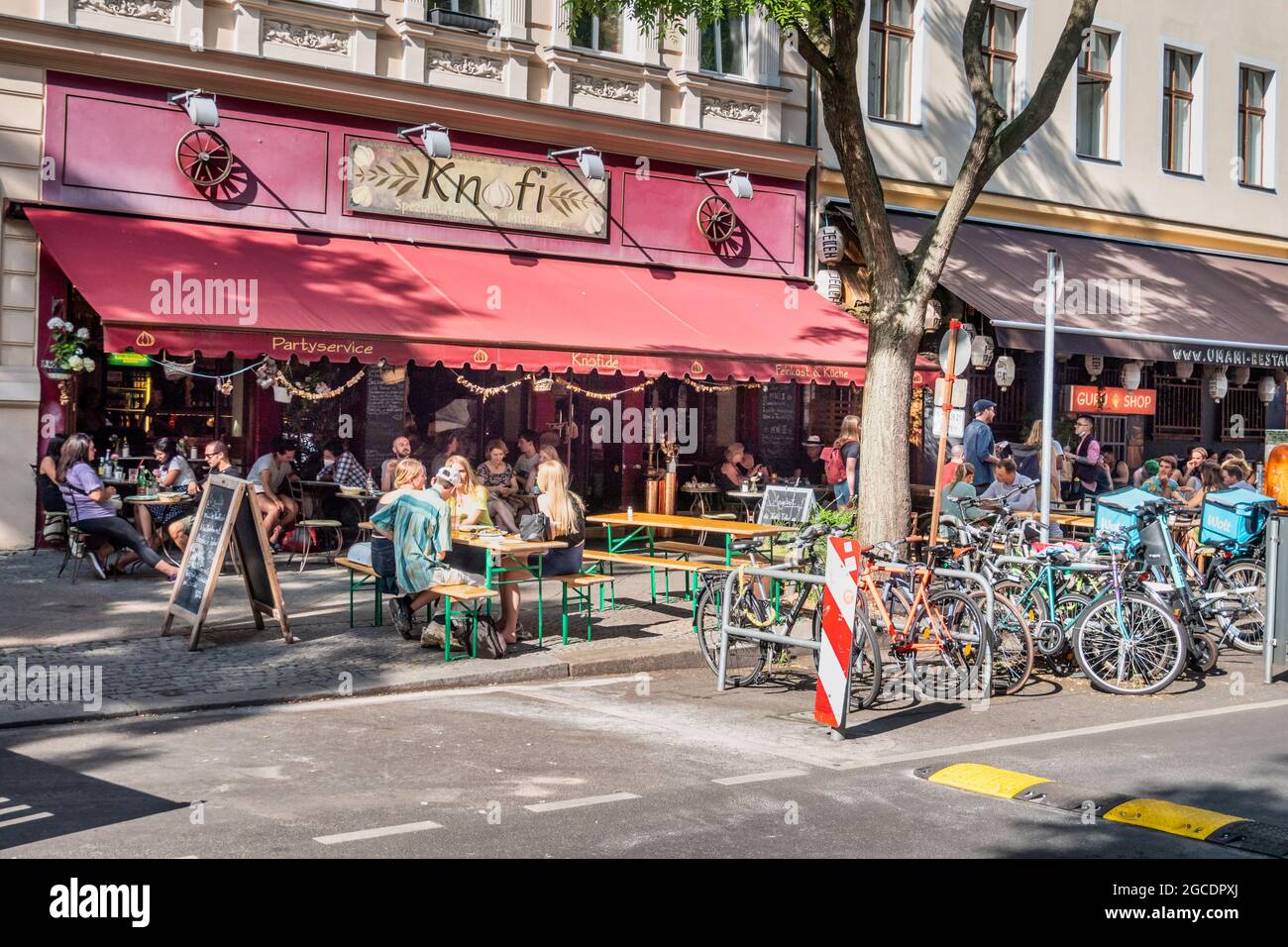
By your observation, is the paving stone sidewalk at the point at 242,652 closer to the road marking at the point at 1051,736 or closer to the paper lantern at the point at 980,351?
the road marking at the point at 1051,736

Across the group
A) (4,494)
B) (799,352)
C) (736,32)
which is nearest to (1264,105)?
(736,32)

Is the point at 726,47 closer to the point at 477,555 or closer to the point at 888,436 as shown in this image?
the point at 888,436

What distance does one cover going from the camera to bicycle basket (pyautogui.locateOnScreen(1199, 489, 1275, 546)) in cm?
1289

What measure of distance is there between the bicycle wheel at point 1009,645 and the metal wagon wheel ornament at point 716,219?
10132mm

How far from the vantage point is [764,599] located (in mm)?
10766

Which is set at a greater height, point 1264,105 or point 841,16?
point 1264,105

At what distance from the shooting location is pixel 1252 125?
26.8m

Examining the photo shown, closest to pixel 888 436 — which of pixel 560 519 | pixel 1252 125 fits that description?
pixel 560 519

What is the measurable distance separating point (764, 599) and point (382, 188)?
8.54 m

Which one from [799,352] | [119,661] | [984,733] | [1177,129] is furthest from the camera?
[1177,129]

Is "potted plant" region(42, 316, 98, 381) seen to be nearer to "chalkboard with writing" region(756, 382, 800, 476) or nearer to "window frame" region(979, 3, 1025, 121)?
"chalkboard with writing" region(756, 382, 800, 476)

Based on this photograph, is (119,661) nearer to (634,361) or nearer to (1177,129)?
(634,361)

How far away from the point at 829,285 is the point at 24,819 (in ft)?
50.9

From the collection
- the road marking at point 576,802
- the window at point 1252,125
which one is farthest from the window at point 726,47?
the road marking at point 576,802
